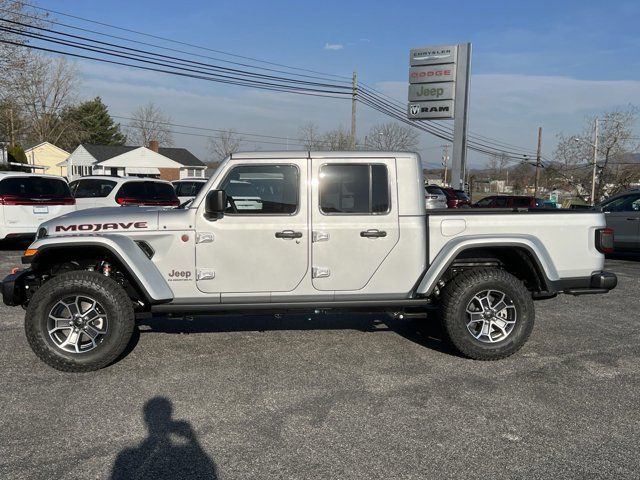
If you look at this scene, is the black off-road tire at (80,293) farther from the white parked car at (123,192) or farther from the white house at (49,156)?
the white house at (49,156)

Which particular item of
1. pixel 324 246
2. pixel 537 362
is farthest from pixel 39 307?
pixel 537 362

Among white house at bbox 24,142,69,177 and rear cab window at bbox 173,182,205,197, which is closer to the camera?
rear cab window at bbox 173,182,205,197

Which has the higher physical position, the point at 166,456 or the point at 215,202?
the point at 215,202

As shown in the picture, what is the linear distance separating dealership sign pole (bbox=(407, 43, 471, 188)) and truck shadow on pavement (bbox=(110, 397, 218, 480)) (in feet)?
76.0

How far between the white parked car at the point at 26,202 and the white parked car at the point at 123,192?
166 cm

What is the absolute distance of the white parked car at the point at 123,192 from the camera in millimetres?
12586

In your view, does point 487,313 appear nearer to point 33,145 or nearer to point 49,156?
point 49,156

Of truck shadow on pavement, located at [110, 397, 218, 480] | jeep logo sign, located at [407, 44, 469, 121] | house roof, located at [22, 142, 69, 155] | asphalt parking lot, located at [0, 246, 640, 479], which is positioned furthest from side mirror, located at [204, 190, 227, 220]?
house roof, located at [22, 142, 69, 155]

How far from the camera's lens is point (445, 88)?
25.2 metres

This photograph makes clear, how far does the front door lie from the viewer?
180 inches

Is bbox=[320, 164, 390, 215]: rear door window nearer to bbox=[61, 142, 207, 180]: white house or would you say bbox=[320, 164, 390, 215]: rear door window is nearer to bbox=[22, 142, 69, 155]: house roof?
bbox=[61, 142, 207, 180]: white house

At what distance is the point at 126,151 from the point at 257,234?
57.4 metres

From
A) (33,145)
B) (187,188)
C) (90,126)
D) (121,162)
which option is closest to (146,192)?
(187,188)

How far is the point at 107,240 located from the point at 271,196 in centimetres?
149
